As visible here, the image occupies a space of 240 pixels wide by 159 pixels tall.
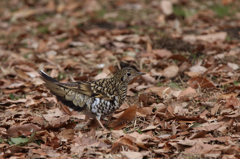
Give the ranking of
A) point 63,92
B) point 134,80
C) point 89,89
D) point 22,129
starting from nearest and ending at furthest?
1. point 22,129
2. point 63,92
3. point 89,89
4. point 134,80

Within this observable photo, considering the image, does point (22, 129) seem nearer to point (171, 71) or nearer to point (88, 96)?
point (88, 96)

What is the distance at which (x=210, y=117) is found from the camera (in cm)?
460

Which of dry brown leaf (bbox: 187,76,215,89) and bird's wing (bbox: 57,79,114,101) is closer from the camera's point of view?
bird's wing (bbox: 57,79,114,101)

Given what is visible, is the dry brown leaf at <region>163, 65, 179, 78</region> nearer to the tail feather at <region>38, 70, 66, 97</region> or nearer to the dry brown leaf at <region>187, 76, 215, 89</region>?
the dry brown leaf at <region>187, 76, 215, 89</region>

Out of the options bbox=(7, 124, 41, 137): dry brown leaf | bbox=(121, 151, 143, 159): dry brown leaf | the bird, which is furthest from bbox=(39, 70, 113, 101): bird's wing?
bbox=(121, 151, 143, 159): dry brown leaf

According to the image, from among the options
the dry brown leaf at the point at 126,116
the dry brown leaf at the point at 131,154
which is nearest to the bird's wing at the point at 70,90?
the dry brown leaf at the point at 126,116

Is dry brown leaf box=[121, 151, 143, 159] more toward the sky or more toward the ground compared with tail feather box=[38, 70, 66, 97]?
more toward the ground

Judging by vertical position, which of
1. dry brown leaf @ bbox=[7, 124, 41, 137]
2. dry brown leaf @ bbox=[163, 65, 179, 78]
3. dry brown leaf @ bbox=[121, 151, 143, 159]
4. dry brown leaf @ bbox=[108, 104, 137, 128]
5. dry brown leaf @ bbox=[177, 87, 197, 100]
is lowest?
dry brown leaf @ bbox=[121, 151, 143, 159]

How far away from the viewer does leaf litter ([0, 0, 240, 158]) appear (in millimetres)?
4031

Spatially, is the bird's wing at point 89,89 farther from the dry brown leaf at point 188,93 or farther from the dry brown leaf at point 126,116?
the dry brown leaf at point 188,93

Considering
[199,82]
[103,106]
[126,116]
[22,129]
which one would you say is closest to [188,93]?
[199,82]

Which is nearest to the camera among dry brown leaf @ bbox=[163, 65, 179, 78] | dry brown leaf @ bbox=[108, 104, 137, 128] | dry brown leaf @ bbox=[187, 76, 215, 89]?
dry brown leaf @ bbox=[108, 104, 137, 128]

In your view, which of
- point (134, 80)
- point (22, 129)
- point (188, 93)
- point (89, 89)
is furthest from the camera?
point (134, 80)

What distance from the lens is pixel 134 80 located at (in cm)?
594
